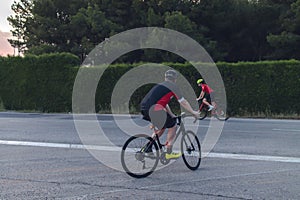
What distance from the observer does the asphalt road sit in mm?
6871

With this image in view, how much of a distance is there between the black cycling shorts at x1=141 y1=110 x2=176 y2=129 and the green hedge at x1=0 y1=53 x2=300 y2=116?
49.5 ft

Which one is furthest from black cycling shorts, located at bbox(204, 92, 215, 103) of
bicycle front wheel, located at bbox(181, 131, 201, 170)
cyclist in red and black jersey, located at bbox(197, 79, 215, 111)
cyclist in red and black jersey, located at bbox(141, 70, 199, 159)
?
cyclist in red and black jersey, located at bbox(141, 70, 199, 159)

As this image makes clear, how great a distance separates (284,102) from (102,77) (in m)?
9.22

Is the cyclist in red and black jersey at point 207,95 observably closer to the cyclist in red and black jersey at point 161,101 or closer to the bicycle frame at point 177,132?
the bicycle frame at point 177,132

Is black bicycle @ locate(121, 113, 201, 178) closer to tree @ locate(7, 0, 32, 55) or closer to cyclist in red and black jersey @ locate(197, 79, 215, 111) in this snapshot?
cyclist in red and black jersey @ locate(197, 79, 215, 111)

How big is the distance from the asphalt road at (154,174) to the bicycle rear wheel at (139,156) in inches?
6.8

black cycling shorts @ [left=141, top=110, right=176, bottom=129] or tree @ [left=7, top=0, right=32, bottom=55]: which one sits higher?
tree @ [left=7, top=0, right=32, bottom=55]

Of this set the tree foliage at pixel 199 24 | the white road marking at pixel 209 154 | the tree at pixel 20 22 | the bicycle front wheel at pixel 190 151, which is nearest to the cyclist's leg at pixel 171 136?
the bicycle front wheel at pixel 190 151

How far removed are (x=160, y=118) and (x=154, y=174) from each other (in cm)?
97

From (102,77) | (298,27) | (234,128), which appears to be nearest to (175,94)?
(234,128)

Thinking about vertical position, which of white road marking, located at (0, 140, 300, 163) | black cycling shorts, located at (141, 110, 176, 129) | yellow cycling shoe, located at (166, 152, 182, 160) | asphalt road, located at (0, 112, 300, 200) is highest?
black cycling shorts, located at (141, 110, 176, 129)

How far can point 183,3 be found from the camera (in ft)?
116

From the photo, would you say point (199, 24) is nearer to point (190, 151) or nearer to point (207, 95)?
point (207, 95)

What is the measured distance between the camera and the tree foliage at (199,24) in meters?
32.6
